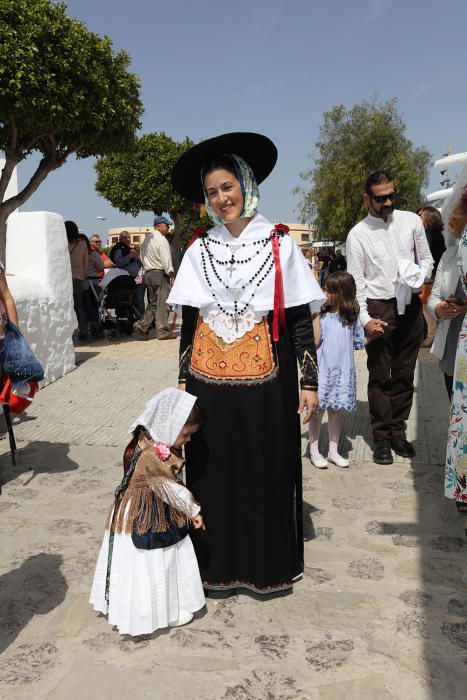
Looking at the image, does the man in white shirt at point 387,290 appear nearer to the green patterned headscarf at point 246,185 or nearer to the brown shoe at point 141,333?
the green patterned headscarf at point 246,185

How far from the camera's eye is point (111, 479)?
491 centimetres

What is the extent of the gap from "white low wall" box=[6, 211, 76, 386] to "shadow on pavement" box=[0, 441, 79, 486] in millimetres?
2339

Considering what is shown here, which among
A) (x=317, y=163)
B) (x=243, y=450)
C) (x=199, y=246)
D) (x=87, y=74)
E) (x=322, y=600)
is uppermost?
(x=317, y=163)

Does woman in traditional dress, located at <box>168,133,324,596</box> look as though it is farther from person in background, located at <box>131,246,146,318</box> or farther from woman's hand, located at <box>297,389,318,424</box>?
person in background, located at <box>131,246,146,318</box>

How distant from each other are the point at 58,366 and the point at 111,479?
12.4ft

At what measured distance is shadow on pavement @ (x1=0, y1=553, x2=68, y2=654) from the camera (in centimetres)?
302

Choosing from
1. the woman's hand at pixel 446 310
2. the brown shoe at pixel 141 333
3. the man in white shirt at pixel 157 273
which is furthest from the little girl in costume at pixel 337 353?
the brown shoe at pixel 141 333

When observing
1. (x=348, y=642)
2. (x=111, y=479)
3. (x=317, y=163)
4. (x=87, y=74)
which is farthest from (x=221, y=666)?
(x=317, y=163)

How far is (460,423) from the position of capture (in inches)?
145

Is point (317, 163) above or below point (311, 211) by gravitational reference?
above

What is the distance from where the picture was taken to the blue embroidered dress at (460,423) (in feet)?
11.9

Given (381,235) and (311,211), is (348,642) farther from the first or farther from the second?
(311,211)

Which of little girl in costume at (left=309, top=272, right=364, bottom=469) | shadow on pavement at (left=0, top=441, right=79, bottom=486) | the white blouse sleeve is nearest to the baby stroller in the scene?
shadow on pavement at (left=0, top=441, right=79, bottom=486)

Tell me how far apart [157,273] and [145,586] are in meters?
9.23
